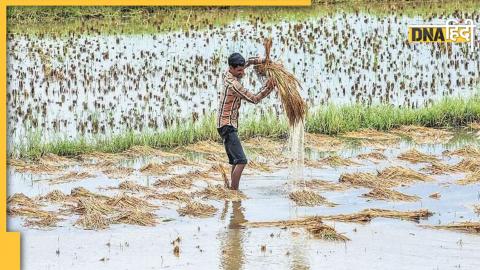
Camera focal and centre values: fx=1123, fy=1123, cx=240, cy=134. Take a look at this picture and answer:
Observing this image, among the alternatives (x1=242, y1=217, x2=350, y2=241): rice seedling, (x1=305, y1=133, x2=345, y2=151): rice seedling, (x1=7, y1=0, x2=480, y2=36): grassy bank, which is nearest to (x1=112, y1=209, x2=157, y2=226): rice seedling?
(x1=242, y1=217, x2=350, y2=241): rice seedling

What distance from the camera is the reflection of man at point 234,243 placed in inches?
308

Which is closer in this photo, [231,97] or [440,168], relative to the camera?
[231,97]

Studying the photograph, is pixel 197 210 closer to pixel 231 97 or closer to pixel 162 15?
pixel 231 97

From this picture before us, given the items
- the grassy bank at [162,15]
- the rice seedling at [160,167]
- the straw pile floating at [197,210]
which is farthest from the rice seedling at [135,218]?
the grassy bank at [162,15]

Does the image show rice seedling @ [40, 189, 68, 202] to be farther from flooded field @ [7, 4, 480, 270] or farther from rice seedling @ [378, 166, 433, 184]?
rice seedling @ [378, 166, 433, 184]

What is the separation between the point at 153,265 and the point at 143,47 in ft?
28.4

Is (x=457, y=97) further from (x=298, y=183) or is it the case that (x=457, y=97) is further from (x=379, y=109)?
(x=298, y=183)

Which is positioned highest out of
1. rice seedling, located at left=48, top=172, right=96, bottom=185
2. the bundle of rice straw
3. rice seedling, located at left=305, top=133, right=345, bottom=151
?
the bundle of rice straw

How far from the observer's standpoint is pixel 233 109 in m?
10.3

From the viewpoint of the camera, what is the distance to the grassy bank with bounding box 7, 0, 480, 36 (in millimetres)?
17266

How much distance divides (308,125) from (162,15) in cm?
549

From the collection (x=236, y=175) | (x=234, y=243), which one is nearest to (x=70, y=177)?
(x=236, y=175)

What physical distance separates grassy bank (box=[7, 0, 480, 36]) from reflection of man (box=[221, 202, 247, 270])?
7917 mm

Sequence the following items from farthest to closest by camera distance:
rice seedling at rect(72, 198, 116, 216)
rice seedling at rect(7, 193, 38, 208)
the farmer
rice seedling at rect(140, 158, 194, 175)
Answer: rice seedling at rect(140, 158, 194, 175) < the farmer < rice seedling at rect(7, 193, 38, 208) < rice seedling at rect(72, 198, 116, 216)
